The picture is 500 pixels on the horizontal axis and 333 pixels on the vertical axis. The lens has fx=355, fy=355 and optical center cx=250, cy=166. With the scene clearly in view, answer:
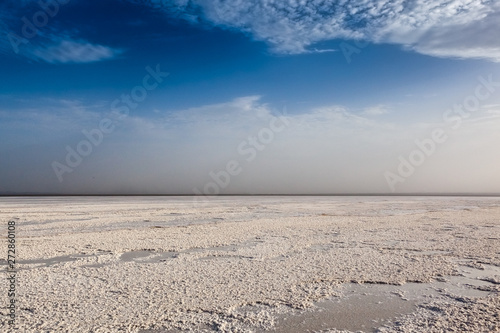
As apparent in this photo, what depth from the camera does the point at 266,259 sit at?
613cm

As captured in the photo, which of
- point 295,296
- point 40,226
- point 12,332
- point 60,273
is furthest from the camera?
point 40,226

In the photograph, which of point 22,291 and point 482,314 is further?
point 22,291

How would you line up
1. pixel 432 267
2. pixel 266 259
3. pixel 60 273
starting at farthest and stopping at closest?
pixel 266 259
pixel 432 267
pixel 60 273

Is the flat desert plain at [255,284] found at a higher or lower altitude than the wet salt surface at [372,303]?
higher

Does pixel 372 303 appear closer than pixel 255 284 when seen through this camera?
Yes

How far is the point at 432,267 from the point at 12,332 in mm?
5526

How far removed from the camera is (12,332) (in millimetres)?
3143

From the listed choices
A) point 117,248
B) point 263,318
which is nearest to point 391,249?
point 263,318

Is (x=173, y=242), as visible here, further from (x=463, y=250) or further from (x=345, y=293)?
(x=463, y=250)

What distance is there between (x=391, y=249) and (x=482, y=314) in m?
3.52

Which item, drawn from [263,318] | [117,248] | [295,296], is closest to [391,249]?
[295,296]

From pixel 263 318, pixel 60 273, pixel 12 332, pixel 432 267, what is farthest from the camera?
pixel 432 267

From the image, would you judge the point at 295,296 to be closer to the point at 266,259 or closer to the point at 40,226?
the point at 266,259

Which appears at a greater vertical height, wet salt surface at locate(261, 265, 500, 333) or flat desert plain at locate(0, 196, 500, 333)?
flat desert plain at locate(0, 196, 500, 333)
